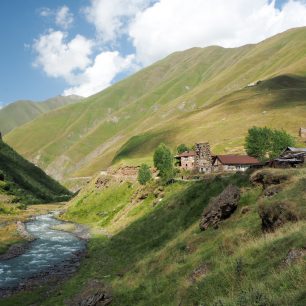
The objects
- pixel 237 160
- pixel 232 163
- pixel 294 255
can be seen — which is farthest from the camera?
pixel 237 160

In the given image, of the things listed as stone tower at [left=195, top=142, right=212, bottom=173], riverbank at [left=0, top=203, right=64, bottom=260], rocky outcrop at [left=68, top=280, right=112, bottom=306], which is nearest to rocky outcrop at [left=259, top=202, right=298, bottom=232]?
rocky outcrop at [left=68, top=280, right=112, bottom=306]

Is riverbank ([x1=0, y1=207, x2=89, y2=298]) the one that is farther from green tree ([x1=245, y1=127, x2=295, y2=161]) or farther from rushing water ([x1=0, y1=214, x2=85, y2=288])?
green tree ([x1=245, y1=127, x2=295, y2=161])

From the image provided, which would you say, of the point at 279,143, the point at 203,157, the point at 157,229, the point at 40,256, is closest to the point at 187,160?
the point at 279,143

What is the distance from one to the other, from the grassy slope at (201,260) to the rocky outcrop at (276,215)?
0.63 meters

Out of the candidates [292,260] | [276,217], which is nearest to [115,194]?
[276,217]

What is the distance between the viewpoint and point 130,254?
56.4 m

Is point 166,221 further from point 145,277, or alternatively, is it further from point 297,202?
point 297,202

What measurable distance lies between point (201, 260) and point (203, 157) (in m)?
86.0

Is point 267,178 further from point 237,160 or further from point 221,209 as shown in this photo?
point 237,160

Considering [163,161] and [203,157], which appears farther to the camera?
[163,161]

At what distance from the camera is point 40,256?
229 feet

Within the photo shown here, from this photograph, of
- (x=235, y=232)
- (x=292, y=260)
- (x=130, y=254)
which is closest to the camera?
(x=292, y=260)

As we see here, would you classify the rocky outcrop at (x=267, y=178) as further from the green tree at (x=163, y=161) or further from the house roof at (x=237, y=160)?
the green tree at (x=163, y=161)

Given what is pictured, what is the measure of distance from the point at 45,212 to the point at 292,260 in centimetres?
14831
